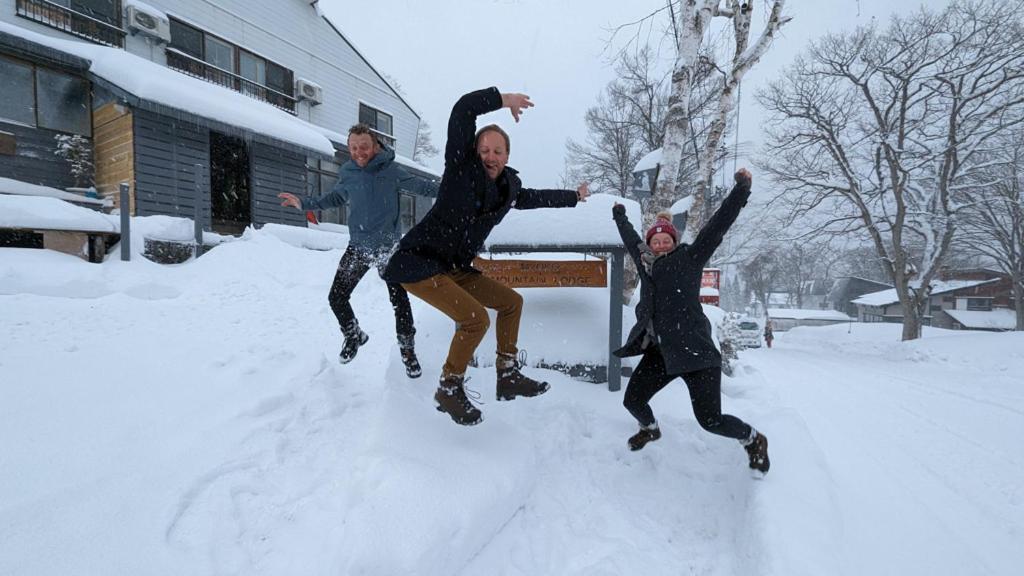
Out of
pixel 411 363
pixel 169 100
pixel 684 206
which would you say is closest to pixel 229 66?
pixel 169 100

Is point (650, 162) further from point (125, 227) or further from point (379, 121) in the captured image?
point (379, 121)

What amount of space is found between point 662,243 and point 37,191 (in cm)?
1272

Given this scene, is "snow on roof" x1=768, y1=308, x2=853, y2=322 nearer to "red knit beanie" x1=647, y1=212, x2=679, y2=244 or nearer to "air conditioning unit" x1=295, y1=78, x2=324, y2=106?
"air conditioning unit" x1=295, y1=78, x2=324, y2=106

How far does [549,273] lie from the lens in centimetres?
413

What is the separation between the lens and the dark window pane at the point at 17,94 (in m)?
9.09

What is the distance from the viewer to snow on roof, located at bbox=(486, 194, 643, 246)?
Answer: 3576mm

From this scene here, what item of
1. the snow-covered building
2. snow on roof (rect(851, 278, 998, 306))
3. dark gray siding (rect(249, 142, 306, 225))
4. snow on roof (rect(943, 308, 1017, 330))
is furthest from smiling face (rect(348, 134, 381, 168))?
snow on roof (rect(943, 308, 1017, 330))

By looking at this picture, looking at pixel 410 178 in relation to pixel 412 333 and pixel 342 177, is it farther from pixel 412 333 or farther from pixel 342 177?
pixel 412 333

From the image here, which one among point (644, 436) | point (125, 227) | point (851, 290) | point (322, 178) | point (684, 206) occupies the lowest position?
point (851, 290)

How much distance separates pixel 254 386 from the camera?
3367 millimetres

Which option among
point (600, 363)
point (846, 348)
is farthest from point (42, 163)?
point (846, 348)

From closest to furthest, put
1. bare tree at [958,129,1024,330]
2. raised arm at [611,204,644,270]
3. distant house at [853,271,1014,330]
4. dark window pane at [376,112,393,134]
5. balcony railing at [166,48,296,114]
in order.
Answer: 1. raised arm at [611,204,644,270]
2. balcony railing at [166,48,296,114]
3. bare tree at [958,129,1024,330]
4. dark window pane at [376,112,393,134]
5. distant house at [853,271,1014,330]

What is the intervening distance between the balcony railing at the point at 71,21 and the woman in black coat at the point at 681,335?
14740 millimetres

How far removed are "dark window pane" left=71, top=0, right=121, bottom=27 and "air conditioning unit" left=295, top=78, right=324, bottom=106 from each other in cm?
480
